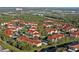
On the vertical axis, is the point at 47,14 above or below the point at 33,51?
above

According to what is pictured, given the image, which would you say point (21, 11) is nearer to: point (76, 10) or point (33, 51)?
point (33, 51)

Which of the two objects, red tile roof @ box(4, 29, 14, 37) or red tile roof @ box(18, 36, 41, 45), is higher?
red tile roof @ box(4, 29, 14, 37)

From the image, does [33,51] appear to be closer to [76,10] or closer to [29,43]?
[29,43]

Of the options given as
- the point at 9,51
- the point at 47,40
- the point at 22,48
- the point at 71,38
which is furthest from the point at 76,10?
the point at 9,51

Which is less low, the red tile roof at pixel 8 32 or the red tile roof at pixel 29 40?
the red tile roof at pixel 8 32
